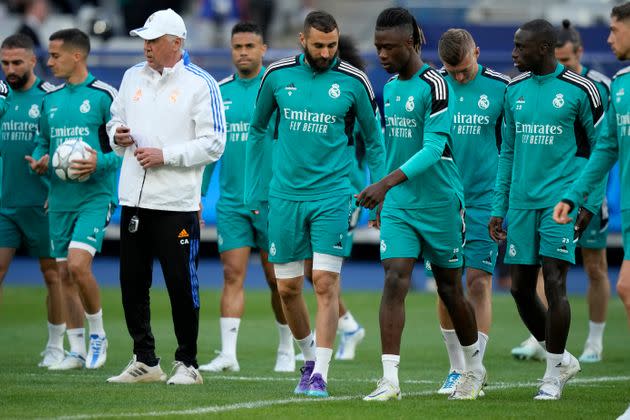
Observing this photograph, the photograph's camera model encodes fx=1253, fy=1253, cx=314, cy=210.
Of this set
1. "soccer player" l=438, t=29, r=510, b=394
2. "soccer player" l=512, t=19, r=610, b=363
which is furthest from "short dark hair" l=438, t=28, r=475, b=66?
"soccer player" l=512, t=19, r=610, b=363

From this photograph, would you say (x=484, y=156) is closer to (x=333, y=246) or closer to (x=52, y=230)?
(x=333, y=246)

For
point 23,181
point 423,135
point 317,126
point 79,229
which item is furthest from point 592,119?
point 23,181

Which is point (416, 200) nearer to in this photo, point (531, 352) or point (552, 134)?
point (552, 134)

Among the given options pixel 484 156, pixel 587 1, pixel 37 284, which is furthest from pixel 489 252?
pixel 587 1

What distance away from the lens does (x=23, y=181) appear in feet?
39.4

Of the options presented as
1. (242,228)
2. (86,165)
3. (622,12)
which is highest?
(622,12)

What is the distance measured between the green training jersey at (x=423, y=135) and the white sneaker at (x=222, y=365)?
3.02m

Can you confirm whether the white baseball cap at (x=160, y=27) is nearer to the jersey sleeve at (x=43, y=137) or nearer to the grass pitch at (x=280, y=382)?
the jersey sleeve at (x=43, y=137)

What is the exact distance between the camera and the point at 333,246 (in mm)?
Answer: 9102

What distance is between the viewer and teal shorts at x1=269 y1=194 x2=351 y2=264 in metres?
9.12

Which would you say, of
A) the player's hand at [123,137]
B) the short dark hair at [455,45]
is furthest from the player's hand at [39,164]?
the short dark hair at [455,45]

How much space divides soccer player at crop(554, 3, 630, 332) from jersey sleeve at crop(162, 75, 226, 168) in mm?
2892

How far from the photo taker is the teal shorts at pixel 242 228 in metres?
11.7

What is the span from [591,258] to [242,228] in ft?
12.2
